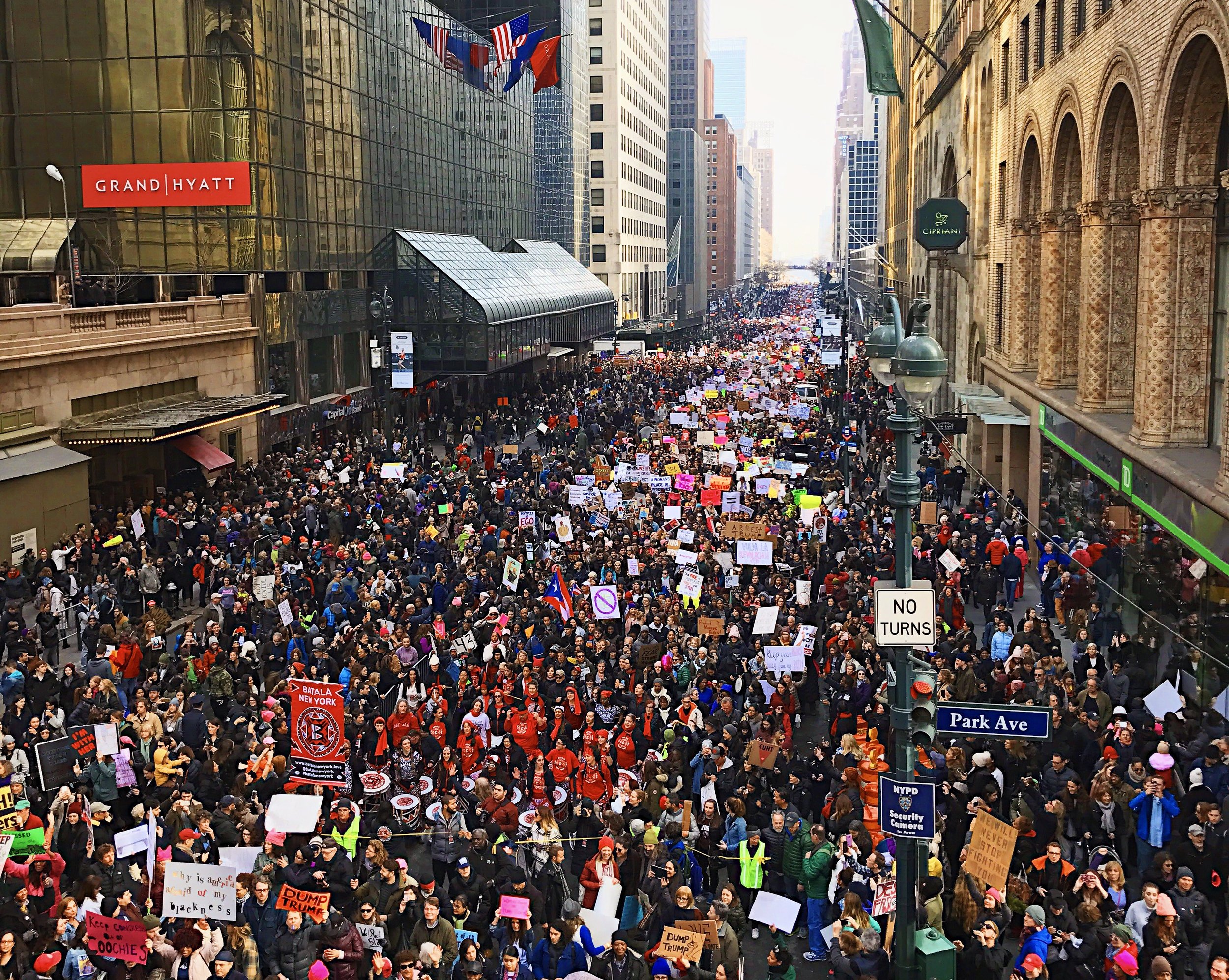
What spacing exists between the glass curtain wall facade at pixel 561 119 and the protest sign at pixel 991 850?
76.7m

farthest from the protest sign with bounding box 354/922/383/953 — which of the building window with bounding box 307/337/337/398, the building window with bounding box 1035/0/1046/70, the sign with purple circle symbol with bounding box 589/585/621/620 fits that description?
the building window with bounding box 307/337/337/398

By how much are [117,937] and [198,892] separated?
3.06ft

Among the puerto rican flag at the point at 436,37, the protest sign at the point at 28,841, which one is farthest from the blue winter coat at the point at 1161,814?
the puerto rican flag at the point at 436,37

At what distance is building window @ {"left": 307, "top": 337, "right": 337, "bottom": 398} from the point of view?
5359 centimetres

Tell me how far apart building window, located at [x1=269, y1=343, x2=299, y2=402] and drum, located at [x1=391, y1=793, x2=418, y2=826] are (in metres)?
35.7

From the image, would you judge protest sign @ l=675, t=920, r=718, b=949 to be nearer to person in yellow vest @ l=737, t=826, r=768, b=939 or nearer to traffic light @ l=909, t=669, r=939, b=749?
person in yellow vest @ l=737, t=826, r=768, b=939

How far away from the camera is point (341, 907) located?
13266 millimetres

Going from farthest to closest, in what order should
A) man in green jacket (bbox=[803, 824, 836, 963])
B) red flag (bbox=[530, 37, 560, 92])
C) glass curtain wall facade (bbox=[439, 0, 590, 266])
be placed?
glass curtain wall facade (bbox=[439, 0, 590, 266]) < red flag (bbox=[530, 37, 560, 92]) < man in green jacket (bbox=[803, 824, 836, 963])

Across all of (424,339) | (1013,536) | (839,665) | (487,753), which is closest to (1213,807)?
(839,665)

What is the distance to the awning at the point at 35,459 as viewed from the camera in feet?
103

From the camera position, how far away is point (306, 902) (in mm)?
12562

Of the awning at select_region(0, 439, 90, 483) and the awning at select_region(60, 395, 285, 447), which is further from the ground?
the awning at select_region(60, 395, 285, 447)

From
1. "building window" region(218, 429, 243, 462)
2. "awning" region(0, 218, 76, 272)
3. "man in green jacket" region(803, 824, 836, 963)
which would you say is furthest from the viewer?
"awning" region(0, 218, 76, 272)

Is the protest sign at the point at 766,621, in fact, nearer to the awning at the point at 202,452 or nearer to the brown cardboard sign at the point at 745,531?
the brown cardboard sign at the point at 745,531
